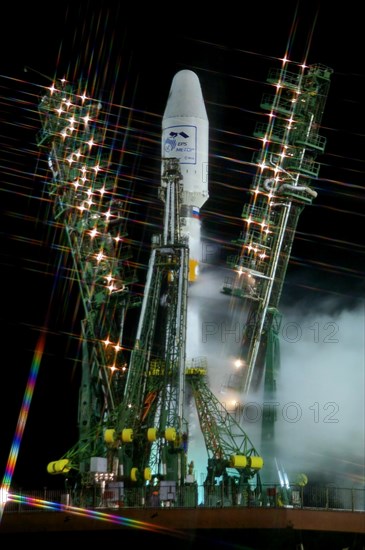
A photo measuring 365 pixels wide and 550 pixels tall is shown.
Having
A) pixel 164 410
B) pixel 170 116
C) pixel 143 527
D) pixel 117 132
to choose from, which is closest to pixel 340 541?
pixel 143 527

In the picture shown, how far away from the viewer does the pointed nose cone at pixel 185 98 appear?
56.4 metres

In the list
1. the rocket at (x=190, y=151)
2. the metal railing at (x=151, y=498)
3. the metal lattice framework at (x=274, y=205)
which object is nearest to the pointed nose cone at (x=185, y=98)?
the rocket at (x=190, y=151)

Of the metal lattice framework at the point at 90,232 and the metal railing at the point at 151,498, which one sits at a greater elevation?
the metal lattice framework at the point at 90,232

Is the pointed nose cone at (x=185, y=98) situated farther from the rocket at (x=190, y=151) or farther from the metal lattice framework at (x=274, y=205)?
the metal lattice framework at (x=274, y=205)

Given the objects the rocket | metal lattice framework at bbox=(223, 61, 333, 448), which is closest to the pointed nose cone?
the rocket

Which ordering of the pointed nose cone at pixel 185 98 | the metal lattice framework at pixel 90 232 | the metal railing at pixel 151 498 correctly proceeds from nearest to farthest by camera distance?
the metal railing at pixel 151 498 < the metal lattice framework at pixel 90 232 < the pointed nose cone at pixel 185 98

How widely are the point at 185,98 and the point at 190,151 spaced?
10.9 ft

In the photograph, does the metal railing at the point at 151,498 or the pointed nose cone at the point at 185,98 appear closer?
the metal railing at the point at 151,498

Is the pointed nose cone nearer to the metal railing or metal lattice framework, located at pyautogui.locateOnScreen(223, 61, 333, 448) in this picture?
metal lattice framework, located at pyautogui.locateOnScreen(223, 61, 333, 448)

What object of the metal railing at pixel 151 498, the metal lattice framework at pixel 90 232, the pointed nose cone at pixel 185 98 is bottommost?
the metal railing at pixel 151 498

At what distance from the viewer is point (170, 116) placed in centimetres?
5641

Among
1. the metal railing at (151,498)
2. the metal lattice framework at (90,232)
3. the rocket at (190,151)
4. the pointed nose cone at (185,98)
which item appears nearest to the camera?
the metal railing at (151,498)

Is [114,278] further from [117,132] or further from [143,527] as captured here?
[143,527]

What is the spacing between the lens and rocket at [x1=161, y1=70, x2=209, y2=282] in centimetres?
5522
